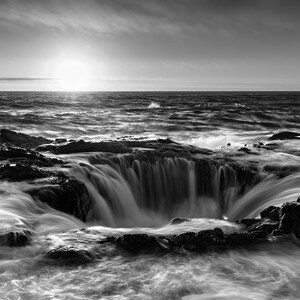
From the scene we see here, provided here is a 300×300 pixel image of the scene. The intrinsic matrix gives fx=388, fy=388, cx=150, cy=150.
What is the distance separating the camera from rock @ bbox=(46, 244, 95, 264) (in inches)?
201

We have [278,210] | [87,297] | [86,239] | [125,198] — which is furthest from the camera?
[125,198]

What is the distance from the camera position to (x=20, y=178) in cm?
852

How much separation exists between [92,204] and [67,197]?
0.89 m

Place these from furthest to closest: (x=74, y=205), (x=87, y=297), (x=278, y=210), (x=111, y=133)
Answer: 1. (x=111, y=133)
2. (x=74, y=205)
3. (x=278, y=210)
4. (x=87, y=297)

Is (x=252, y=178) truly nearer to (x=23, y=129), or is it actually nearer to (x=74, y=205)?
(x=74, y=205)

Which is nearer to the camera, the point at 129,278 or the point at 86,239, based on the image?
the point at 129,278

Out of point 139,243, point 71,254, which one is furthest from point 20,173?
point 139,243

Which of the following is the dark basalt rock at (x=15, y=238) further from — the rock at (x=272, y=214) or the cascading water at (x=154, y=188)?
the rock at (x=272, y=214)

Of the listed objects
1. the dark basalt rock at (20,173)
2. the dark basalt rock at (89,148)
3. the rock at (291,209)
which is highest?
the dark basalt rock at (89,148)

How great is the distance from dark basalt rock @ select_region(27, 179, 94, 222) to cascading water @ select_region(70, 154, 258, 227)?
0.46m

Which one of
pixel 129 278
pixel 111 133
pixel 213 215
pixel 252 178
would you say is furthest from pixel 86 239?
pixel 111 133

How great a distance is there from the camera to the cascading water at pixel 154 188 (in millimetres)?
9141

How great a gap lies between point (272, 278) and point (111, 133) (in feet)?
66.2

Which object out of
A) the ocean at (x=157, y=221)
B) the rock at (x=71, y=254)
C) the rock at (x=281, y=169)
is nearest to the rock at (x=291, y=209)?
the ocean at (x=157, y=221)
